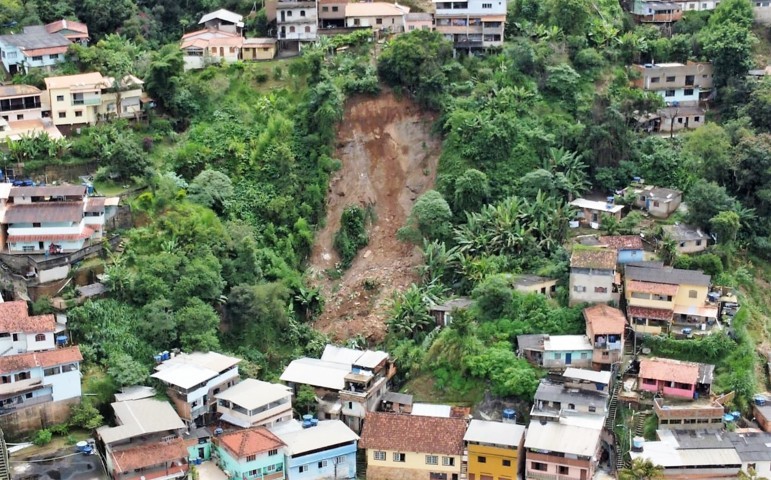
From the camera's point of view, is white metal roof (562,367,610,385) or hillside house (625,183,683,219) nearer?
white metal roof (562,367,610,385)

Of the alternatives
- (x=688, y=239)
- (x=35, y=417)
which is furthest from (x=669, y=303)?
(x=35, y=417)

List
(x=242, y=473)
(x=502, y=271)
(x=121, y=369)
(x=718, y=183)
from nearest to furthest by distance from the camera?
1. (x=242, y=473)
2. (x=121, y=369)
3. (x=502, y=271)
4. (x=718, y=183)

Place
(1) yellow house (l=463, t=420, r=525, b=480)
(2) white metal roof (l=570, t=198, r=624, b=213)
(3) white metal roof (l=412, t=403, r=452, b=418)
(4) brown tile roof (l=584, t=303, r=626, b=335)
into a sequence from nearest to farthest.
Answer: (1) yellow house (l=463, t=420, r=525, b=480)
(3) white metal roof (l=412, t=403, r=452, b=418)
(4) brown tile roof (l=584, t=303, r=626, b=335)
(2) white metal roof (l=570, t=198, r=624, b=213)

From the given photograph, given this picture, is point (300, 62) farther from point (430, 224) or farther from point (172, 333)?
point (172, 333)

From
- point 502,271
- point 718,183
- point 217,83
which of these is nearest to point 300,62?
point 217,83

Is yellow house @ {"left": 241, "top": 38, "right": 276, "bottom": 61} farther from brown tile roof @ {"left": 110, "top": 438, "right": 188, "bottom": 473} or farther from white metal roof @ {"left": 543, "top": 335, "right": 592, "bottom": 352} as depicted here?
brown tile roof @ {"left": 110, "top": 438, "right": 188, "bottom": 473}

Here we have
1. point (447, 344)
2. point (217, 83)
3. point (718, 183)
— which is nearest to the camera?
point (447, 344)

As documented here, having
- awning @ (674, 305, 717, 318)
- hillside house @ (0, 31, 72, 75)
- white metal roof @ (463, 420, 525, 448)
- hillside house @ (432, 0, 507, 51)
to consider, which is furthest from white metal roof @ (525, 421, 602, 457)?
hillside house @ (0, 31, 72, 75)

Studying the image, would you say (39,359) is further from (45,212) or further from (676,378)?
(676,378)
